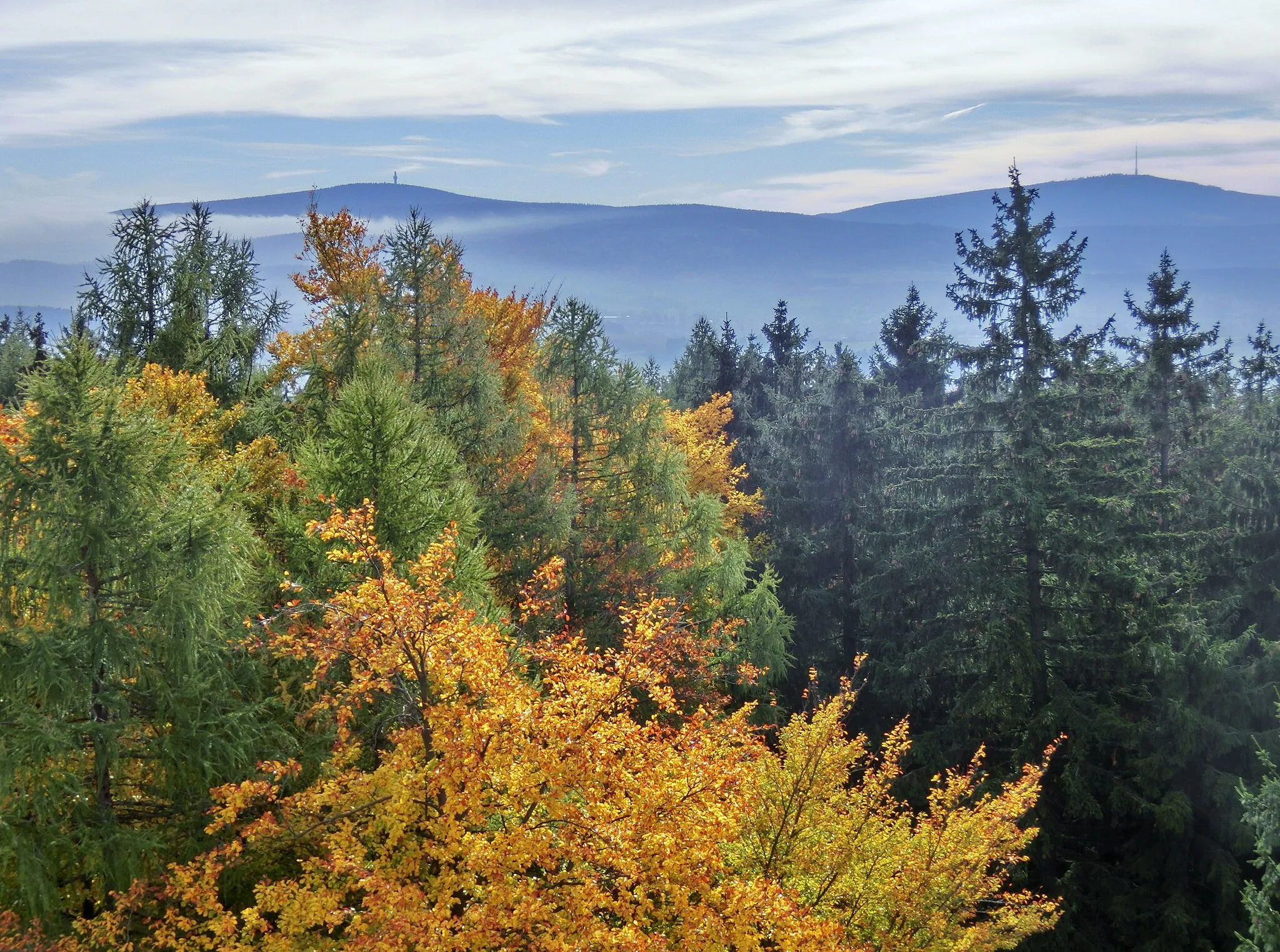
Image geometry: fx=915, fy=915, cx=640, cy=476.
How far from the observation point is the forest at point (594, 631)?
29.8 feet

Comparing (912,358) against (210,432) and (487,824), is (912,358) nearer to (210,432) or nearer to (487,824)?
(210,432)

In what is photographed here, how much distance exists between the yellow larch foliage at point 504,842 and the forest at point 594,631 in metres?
0.06

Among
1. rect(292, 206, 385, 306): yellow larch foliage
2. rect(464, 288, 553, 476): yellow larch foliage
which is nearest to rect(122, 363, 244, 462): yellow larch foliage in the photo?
rect(464, 288, 553, 476): yellow larch foliage

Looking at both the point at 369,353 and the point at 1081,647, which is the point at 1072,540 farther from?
A: the point at 369,353

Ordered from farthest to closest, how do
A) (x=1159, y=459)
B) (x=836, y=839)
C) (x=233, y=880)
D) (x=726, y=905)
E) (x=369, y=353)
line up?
(x=1159, y=459), (x=369, y=353), (x=836, y=839), (x=233, y=880), (x=726, y=905)

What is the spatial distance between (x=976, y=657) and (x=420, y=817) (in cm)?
1698

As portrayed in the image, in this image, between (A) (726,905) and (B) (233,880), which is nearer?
(A) (726,905)

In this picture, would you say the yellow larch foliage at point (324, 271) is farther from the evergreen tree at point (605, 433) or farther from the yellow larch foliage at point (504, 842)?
the yellow larch foliage at point (504, 842)

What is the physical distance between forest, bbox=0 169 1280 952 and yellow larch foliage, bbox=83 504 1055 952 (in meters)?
Result: 0.06

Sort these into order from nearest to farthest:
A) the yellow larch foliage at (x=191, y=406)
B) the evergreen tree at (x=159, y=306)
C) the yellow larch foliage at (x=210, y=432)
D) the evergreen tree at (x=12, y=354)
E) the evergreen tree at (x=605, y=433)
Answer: the yellow larch foliage at (x=210, y=432)
the yellow larch foliage at (x=191, y=406)
the evergreen tree at (x=605, y=433)
the evergreen tree at (x=159, y=306)
the evergreen tree at (x=12, y=354)

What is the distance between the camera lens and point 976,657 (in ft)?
74.1

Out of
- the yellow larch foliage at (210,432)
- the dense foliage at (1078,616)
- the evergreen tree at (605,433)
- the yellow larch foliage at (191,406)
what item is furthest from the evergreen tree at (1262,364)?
the yellow larch foliage at (191,406)

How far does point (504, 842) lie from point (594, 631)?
13194 mm

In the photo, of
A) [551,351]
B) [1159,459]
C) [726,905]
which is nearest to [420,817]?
[726,905]
